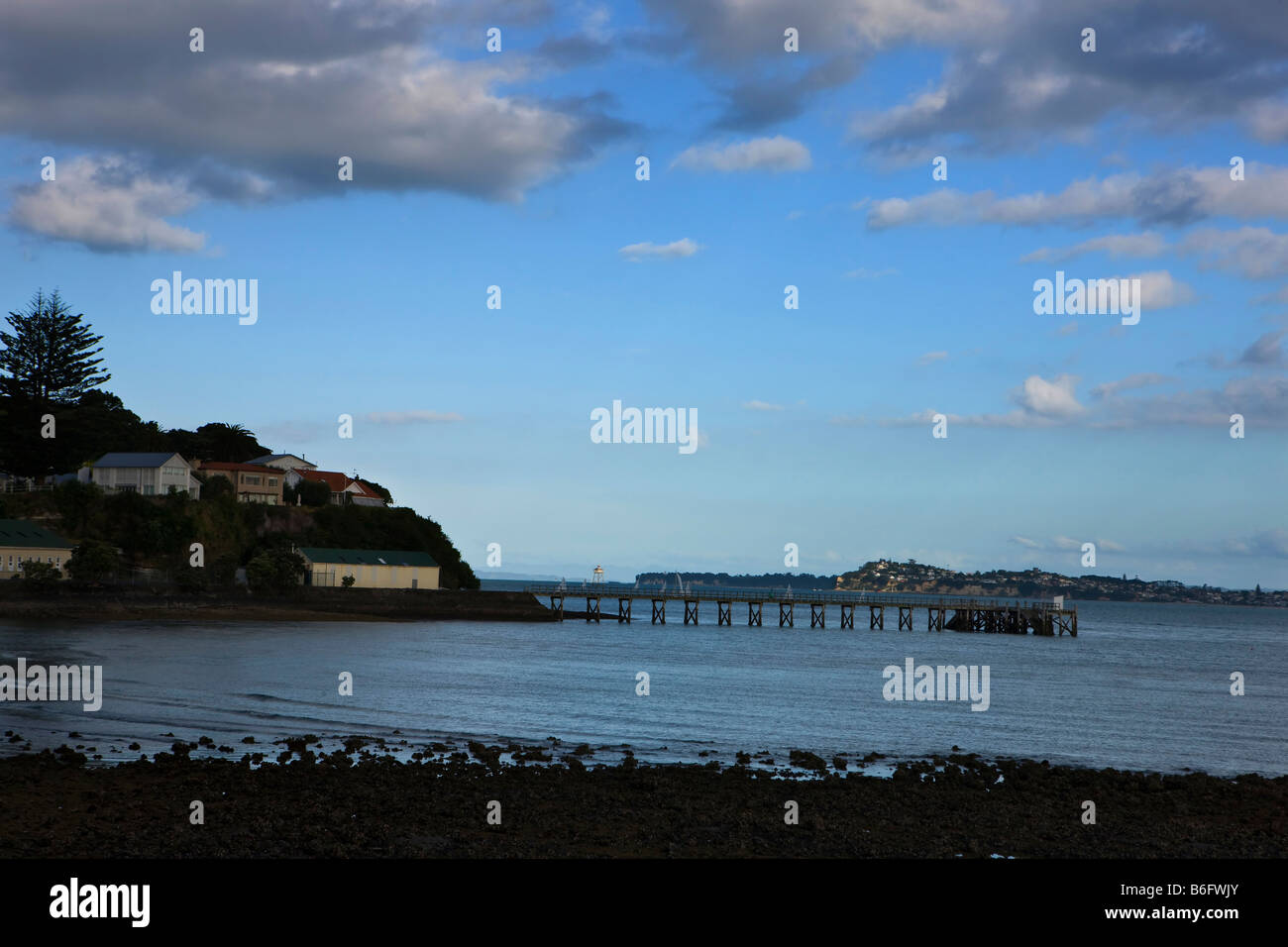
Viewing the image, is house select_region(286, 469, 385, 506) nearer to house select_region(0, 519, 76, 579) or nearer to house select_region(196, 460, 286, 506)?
house select_region(196, 460, 286, 506)

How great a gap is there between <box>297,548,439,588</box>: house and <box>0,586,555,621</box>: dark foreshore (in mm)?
2469

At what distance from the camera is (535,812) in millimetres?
20109

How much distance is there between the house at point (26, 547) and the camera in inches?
3317

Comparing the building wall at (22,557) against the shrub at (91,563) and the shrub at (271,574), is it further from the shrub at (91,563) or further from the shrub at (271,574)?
the shrub at (271,574)

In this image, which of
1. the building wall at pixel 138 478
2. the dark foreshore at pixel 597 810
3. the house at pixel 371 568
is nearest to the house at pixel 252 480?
the building wall at pixel 138 478

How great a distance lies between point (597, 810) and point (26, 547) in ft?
263

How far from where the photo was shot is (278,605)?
305 ft

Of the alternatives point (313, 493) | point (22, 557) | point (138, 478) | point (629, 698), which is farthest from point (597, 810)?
point (313, 493)

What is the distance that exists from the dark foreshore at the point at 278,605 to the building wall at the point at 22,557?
202 inches

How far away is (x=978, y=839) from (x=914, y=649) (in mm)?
→ 71263

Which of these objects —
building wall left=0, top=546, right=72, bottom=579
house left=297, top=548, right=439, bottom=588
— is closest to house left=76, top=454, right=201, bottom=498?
house left=297, top=548, right=439, bottom=588

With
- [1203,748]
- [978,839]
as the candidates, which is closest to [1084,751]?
[1203,748]

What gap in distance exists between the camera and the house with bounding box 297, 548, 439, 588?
101 meters

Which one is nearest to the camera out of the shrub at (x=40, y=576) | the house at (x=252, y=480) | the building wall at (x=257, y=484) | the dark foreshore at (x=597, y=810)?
the dark foreshore at (x=597, y=810)
